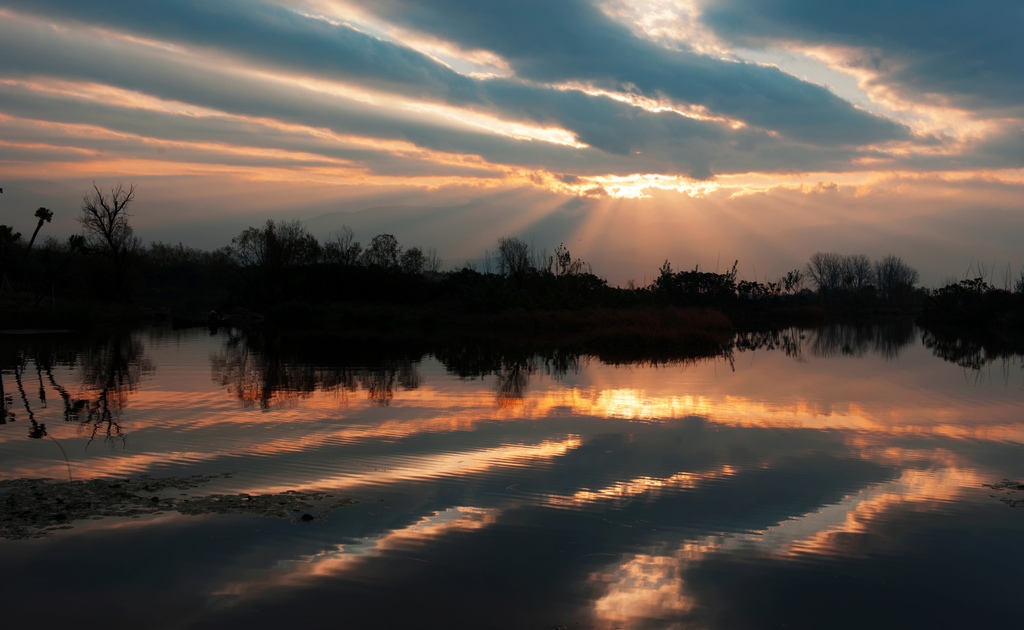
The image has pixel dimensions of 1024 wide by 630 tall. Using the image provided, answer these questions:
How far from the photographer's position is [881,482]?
316 inches

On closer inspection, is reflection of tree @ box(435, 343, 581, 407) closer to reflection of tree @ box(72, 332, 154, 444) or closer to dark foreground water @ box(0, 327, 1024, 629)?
dark foreground water @ box(0, 327, 1024, 629)

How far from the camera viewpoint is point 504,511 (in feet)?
22.0

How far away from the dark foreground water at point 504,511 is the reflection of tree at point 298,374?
476 mm

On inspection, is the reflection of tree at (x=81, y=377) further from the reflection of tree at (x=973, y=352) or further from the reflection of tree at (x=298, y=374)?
the reflection of tree at (x=973, y=352)

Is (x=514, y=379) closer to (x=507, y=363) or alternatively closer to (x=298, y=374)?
(x=507, y=363)

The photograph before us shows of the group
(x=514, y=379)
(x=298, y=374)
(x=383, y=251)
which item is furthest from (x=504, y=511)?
(x=383, y=251)

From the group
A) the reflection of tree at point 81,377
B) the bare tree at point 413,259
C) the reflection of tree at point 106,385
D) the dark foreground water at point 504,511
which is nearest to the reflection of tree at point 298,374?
the dark foreground water at point 504,511

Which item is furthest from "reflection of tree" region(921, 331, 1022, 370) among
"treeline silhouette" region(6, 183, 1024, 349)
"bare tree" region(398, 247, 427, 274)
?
"bare tree" region(398, 247, 427, 274)

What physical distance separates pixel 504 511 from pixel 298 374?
12.2 m

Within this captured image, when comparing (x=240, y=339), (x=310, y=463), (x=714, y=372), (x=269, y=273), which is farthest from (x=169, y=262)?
(x=310, y=463)

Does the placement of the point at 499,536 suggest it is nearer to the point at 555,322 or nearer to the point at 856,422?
the point at 856,422

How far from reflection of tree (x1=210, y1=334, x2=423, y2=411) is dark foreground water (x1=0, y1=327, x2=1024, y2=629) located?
476 millimetres

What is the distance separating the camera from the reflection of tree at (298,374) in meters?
14.3

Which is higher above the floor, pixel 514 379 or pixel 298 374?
pixel 514 379
